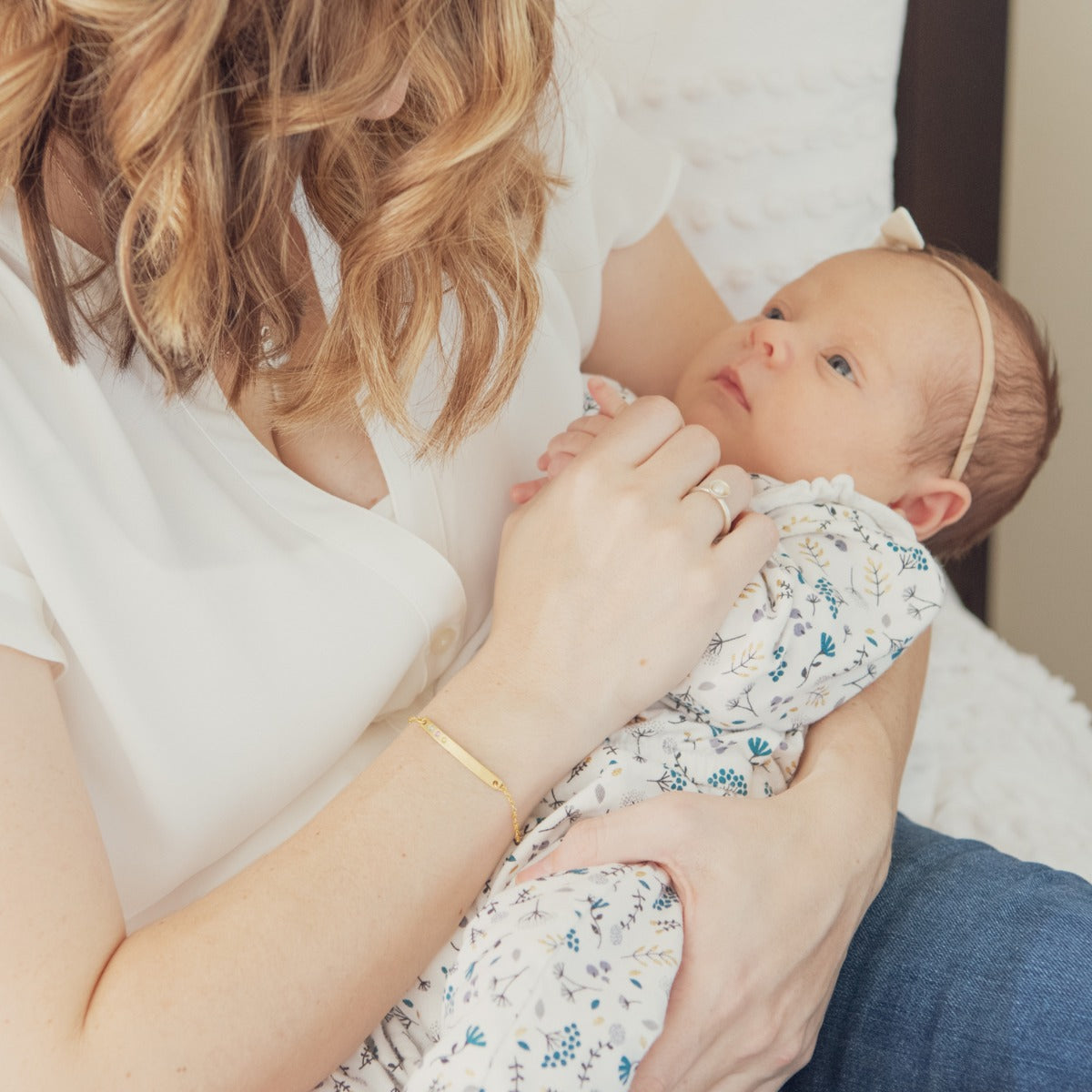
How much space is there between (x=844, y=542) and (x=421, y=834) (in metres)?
0.49

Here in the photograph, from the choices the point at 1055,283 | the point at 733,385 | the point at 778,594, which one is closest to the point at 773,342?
the point at 733,385

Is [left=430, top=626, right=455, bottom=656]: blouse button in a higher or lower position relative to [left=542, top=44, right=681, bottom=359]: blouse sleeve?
lower

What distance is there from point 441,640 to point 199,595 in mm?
215

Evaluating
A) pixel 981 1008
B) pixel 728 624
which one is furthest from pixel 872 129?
pixel 981 1008

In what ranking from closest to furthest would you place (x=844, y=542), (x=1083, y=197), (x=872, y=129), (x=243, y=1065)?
(x=243, y=1065) → (x=844, y=542) → (x=872, y=129) → (x=1083, y=197)

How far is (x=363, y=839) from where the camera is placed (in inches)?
30.9

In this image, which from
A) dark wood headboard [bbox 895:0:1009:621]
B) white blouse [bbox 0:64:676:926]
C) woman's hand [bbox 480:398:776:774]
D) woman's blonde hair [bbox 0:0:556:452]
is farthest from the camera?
dark wood headboard [bbox 895:0:1009:621]

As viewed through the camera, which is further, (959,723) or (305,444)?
(959,723)

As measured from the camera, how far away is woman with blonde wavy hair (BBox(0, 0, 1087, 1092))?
2.22ft

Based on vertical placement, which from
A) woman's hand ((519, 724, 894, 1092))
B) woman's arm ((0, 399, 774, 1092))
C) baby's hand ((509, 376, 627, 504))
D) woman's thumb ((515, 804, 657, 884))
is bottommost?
woman's hand ((519, 724, 894, 1092))

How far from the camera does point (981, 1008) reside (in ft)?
2.89

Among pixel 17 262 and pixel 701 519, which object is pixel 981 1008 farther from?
pixel 17 262

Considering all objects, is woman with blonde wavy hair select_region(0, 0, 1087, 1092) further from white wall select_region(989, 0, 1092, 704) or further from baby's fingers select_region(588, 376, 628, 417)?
white wall select_region(989, 0, 1092, 704)

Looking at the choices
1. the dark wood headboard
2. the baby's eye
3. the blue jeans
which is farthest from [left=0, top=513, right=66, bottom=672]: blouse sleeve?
the dark wood headboard
